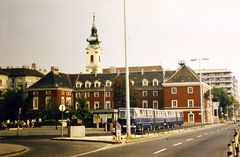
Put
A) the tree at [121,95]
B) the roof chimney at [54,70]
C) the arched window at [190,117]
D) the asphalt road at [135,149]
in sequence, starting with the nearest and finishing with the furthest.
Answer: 1. the asphalt road at [135,149]
2. the tree at [121,95]
3. the arched window at [190,117]
4. the roof chimney at [54,70]

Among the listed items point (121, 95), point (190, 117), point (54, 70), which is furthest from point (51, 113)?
point (190, 117)

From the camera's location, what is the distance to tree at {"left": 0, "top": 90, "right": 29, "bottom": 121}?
8019 centimetres

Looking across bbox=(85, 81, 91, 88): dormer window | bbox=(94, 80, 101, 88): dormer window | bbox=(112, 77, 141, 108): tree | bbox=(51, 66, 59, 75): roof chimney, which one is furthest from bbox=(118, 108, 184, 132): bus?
bbox=(51, 66, 59, 75): roof chimney

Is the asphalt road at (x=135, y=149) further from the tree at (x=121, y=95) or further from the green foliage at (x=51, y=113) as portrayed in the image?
the tree at (x=121, y=95)

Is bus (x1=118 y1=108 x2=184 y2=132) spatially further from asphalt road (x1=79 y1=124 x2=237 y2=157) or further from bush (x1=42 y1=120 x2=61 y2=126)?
bush (x1=42 y1=120 x2=61 y2=126)

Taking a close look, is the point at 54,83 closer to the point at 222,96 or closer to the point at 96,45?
the point at 96,45

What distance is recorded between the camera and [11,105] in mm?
81250

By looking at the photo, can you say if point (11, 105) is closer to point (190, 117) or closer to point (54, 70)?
point (54, 70)

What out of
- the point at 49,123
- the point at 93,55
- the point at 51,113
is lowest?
the point at 49,123

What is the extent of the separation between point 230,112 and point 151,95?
182 feet

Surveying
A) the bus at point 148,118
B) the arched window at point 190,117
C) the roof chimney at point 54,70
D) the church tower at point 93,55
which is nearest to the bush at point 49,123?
the bus at point 148,118

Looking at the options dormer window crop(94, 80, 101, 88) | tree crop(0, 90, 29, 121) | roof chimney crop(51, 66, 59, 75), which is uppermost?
roof chimney crop(51, 66, 59, 75)

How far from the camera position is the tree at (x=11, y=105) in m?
80.2

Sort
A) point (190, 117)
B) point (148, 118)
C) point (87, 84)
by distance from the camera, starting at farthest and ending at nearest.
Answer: point (87, 84) < point (190, 117) < point (148, 118)
